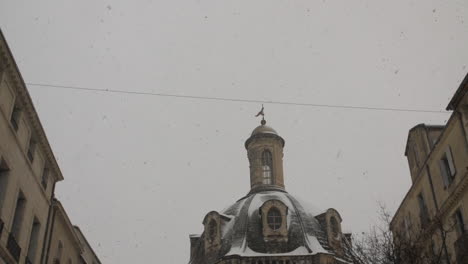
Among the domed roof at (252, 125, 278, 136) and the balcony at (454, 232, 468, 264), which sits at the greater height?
the domed roof at (252, 125, 278, 136)

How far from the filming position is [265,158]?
1864 inches

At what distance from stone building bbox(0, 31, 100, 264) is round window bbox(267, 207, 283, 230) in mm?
17412

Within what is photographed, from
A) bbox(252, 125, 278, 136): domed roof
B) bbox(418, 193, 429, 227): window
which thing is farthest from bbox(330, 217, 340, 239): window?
bbox(418, 193, 429, 227): window

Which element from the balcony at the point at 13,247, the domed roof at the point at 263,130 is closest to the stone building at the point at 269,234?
the domed roof at the point at 263,130

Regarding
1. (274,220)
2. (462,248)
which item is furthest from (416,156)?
(274,220)

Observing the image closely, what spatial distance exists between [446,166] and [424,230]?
2657mm

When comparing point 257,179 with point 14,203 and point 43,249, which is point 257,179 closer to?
point 43,249

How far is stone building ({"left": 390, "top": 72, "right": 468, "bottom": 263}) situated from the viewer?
2017 cm

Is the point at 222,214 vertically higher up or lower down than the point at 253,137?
lower down

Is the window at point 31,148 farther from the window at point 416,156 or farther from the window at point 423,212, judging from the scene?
the window at point 416,156

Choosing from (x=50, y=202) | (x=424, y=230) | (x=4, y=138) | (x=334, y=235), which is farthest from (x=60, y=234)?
(x=334, y=235)

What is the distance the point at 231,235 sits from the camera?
1548 inches

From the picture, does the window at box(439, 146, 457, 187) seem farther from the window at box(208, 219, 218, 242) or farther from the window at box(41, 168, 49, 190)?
the window at box(208, 219, 218, 242)

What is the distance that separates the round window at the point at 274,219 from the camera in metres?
39.0
